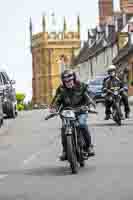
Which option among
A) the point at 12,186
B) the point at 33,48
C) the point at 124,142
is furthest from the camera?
the point at 33,48

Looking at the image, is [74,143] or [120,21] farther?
[120,21]

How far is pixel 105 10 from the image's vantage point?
110625 mm

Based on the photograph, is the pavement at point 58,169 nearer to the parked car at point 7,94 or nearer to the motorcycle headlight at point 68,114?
the motorcycle headlight at point 68,114

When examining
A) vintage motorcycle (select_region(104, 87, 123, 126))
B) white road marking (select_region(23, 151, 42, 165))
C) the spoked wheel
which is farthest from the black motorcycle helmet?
vintage motorcycle (select_region(104, 87, 123, 126))

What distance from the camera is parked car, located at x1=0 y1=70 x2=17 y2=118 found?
32.1 m

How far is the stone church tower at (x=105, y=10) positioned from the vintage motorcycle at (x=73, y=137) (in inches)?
3763

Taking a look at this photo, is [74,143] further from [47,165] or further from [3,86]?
[3,86]

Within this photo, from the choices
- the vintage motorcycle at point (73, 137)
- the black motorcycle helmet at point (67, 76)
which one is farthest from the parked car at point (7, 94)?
the black motorcycle helmet at point (67, 76)

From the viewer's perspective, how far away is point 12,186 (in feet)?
40.3

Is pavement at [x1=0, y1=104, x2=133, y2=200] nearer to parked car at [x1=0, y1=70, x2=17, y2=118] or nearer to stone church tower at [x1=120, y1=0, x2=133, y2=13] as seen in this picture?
parked car at [x1=0, y1=70, x2=17, y2=118]

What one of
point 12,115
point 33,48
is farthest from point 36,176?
point 33,48

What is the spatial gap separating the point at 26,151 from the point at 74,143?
4.85m

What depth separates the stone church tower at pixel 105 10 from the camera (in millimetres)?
109500

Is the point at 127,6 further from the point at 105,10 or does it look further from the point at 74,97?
the point at 74,97
